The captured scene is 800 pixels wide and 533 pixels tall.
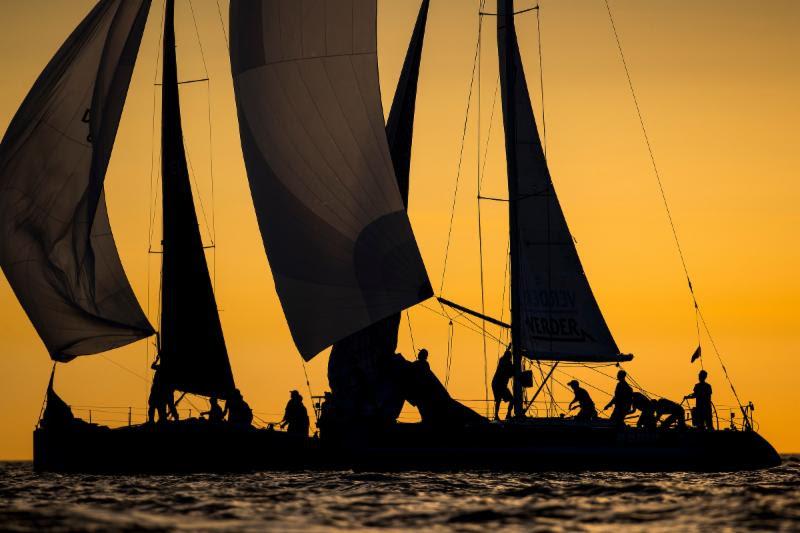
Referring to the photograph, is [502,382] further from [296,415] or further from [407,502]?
[407,502]

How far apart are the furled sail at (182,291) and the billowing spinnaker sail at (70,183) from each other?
83cm

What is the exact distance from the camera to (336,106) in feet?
116

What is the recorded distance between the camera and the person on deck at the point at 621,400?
36.5m

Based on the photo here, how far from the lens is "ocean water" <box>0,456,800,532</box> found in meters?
23.3

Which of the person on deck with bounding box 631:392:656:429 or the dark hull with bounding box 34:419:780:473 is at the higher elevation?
the person on deck with bounding box 631:392:656:429

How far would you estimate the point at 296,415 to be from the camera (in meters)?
38.8

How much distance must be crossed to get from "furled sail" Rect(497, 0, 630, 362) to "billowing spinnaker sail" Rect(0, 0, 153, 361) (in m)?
8.87

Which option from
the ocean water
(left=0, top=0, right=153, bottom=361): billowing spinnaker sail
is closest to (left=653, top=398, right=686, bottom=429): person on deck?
the ocean water

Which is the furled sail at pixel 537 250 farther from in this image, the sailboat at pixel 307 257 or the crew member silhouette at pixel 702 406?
the crew member silhouette at pixel 702 406

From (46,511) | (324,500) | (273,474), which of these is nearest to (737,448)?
(273,474)

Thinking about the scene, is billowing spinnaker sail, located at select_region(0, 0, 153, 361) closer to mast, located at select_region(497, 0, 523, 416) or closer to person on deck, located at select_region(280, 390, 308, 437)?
person on deck, located at select_region(280, 390, 308, 437)

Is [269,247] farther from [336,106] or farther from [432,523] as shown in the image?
[432,523]

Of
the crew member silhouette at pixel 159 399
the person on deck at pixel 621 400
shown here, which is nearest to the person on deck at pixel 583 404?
the person on deck at pixel 621 400

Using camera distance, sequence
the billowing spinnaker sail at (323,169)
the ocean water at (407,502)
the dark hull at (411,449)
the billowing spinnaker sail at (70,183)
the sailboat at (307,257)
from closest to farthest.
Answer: the ocean water at (407,502) < the billowing spinnaker sail at (323,169) < the sailboat at (307,257) < the dark hull at (411,449) < the billowing spinnaker sail at (70,183)
